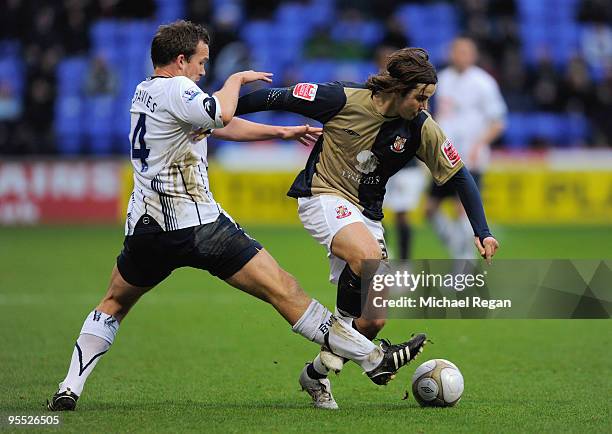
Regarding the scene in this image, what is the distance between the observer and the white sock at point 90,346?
6280 millimetres

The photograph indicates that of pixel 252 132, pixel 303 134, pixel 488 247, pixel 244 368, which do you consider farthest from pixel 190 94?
pixel 244 368

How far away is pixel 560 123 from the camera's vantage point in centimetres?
2130

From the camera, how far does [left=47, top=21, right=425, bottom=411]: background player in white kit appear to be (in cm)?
609

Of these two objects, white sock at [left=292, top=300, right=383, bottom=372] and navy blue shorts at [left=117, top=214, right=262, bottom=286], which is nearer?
navy blue shorts at [left=117, top=214, right=262, bottom=286]

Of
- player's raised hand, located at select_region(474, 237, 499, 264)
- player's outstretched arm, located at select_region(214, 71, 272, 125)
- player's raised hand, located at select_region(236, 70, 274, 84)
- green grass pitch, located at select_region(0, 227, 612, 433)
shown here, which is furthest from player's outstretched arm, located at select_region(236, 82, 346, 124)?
green grass pitch, located at select_region(0, 227, 612, 433)

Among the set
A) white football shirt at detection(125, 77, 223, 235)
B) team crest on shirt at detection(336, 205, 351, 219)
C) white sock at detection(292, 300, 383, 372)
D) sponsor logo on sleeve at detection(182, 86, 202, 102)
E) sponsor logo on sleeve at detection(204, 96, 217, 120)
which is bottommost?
white sock at detection(292, 300, 383, 372)

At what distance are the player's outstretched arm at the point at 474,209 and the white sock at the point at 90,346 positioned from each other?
6.89ft

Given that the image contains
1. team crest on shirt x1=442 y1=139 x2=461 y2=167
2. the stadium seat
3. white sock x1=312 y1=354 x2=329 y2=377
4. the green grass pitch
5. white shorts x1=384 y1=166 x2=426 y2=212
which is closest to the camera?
the green grass pitch

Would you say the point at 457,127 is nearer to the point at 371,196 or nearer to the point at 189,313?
the point at 189,313

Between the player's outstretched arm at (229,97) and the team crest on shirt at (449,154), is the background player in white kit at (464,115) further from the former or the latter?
the player's outstretched arm at (229,97)

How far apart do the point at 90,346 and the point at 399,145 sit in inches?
82.2

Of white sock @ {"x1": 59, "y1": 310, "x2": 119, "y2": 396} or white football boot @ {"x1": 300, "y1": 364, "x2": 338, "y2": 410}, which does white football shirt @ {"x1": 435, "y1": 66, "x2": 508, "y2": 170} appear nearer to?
white football boot @ {"x1": 300, "y1": 364, "x2": 338, "y2": 410}

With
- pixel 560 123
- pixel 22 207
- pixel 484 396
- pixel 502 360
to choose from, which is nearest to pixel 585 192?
pixel 560 123

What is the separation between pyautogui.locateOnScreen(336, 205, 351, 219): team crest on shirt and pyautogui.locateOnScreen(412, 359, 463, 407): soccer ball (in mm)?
991
